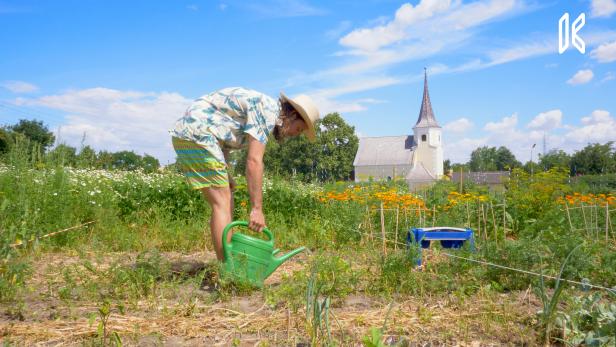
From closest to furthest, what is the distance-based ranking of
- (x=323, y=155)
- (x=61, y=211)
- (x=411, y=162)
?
(x=61, y=211)
(x=323, y=155)
(x=411, y=162)

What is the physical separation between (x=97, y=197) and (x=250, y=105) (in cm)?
307

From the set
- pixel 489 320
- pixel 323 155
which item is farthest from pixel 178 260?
pixel 323 155

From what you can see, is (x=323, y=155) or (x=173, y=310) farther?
(x=323, y=155)

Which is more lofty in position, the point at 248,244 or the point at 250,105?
the point at 250,105

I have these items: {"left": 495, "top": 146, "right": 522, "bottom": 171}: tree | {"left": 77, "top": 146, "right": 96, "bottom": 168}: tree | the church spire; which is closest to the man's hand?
{"left": 77, "top": 146, "right": 96, "bottom": 168}: tree

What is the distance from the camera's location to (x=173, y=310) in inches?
92.6

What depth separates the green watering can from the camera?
2781mm

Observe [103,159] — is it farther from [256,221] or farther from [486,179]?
[486,179]

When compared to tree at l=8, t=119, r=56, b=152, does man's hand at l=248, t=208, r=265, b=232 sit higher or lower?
lower

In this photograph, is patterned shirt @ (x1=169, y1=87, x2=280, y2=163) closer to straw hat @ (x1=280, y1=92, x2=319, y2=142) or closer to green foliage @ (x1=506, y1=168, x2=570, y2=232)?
straw hat @ (x1=280, y1=92, x2=319, y2=142)

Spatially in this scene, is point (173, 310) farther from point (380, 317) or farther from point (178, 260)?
point (178, 260)

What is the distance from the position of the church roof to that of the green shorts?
180ft

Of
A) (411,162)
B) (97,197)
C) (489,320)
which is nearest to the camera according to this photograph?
(489,320)

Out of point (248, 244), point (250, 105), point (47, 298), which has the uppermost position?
point (250, 105)
